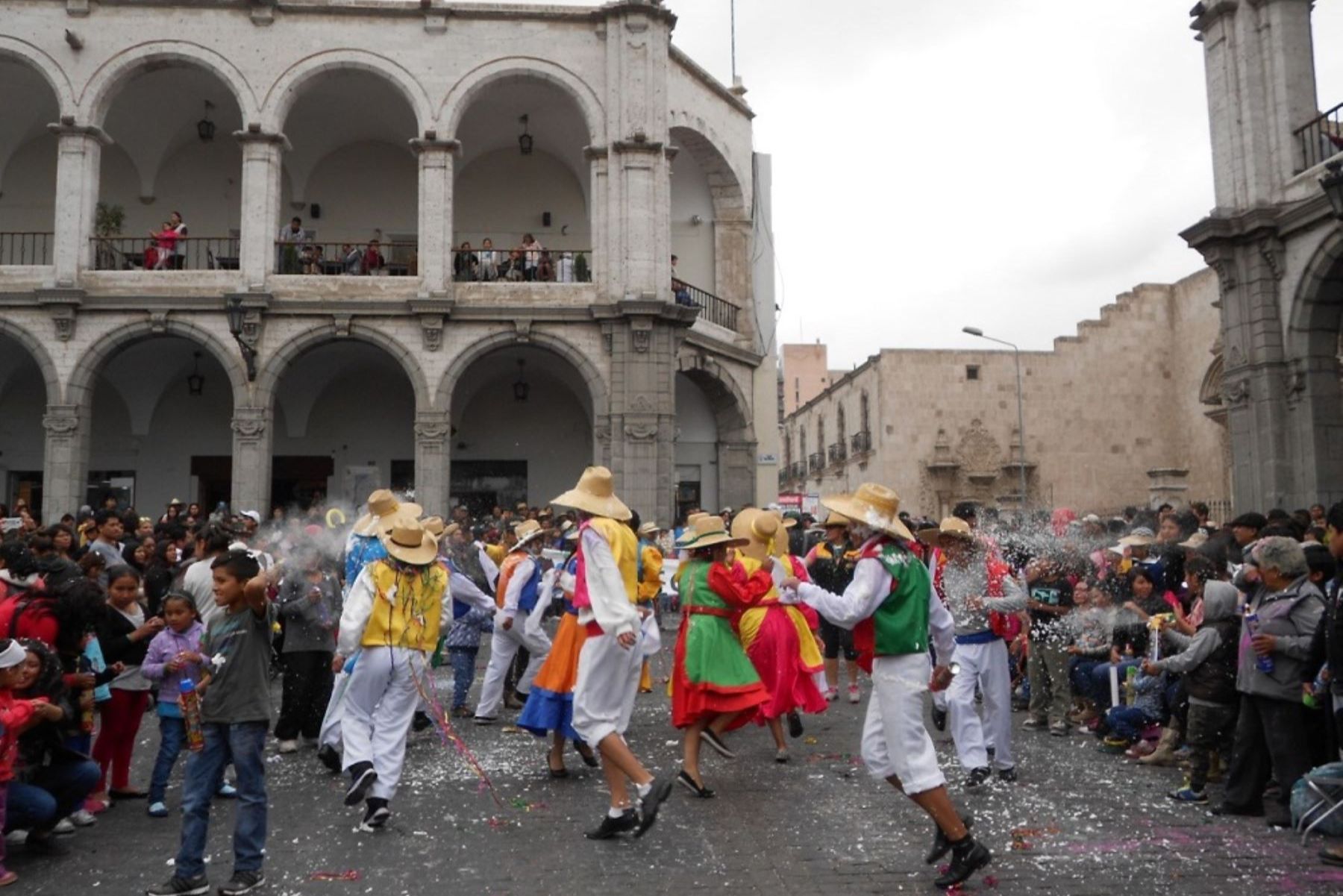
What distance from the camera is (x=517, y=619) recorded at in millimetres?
9023

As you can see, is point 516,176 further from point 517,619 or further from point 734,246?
point 517,619

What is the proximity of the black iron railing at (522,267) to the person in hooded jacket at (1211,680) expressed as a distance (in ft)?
52.6

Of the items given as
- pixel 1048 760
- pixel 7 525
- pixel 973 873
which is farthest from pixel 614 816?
pixel 7 525

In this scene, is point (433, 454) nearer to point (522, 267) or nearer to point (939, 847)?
point (522, 267)

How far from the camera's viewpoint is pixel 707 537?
7.20m

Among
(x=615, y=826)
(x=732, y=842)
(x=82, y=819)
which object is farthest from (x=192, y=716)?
(x=732, y=842)

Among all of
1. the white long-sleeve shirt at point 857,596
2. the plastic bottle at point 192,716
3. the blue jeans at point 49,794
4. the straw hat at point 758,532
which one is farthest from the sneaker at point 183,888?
the straw hat at point 758,532

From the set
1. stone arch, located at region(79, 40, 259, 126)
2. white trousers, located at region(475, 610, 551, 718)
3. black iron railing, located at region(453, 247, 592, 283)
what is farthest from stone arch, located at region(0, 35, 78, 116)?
white trousers, located at region(475, 610, 551, 718)

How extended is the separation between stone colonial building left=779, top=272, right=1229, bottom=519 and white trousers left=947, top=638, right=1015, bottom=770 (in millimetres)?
33394

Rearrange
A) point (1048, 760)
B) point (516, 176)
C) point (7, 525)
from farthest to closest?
point (516, 176), point (7, 525), point (1048, 760)

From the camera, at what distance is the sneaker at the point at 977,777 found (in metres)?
7.04

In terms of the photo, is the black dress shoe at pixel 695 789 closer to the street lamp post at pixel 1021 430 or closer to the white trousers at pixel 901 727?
the white trousers at pixel 901 727

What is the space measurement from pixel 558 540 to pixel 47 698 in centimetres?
700

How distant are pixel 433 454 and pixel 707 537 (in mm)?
13999
